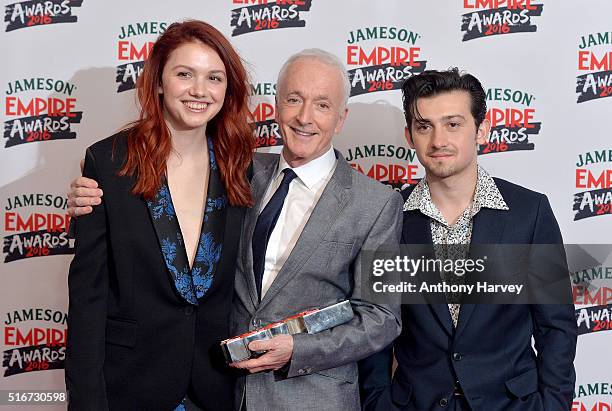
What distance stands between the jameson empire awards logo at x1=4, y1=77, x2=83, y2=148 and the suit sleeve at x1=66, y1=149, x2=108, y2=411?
3.97 ft

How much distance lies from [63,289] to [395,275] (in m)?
1.61

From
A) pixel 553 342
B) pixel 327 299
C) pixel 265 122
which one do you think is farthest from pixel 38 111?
pixel 553 342

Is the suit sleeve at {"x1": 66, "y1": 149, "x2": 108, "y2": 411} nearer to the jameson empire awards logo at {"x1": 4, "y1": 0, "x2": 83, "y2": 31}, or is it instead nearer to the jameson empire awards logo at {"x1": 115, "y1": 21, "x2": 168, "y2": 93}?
the jameson empire awards logo at {"x1": 115, "y1": 21, "x2": 168, "y2": 93}

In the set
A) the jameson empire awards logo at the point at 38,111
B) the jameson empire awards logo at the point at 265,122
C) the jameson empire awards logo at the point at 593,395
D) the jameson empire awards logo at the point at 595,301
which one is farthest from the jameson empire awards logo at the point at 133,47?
the jameson empire awards logo at the point at 593,395

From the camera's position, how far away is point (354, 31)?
294 cm

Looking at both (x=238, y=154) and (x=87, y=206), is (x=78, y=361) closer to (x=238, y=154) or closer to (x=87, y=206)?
(x=87, y=206)

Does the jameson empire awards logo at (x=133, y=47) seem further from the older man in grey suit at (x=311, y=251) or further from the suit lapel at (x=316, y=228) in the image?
the suit lapel at (x=316, y=228)

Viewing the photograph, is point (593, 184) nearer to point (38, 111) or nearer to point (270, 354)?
point (270, 354)

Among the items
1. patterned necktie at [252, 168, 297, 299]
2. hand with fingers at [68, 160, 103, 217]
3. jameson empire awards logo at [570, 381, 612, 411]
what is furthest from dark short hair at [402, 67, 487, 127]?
jameson empire awards logo at [570, 381, 612, 411]

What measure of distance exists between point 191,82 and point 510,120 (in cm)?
151

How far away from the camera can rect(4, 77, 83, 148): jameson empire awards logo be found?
297cm

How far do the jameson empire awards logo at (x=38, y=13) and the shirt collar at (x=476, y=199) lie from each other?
1675mm

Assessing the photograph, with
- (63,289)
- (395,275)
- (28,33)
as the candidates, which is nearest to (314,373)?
(395,275)

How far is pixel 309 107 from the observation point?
215cm
